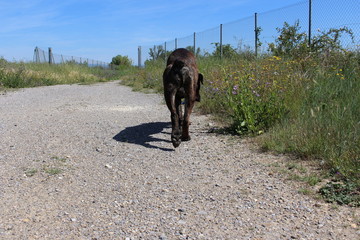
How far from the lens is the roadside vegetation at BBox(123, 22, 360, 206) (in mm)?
3576

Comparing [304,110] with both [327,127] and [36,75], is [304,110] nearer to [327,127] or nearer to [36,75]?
[327,127]

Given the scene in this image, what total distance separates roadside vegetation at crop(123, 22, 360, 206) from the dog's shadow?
118 cm

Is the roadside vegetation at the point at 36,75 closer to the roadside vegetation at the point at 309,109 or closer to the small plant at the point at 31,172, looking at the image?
the roadside vegetation at the point at 309,109

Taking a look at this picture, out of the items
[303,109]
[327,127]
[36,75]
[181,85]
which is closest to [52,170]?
[181,85]

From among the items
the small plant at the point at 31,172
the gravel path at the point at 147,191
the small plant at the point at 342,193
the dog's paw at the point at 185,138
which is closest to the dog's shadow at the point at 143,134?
the gravel path at the point at 147,191

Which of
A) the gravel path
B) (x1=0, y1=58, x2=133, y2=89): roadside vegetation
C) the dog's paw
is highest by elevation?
(x1=0, y1=58, x2=133, y2=89): roadside vegetation

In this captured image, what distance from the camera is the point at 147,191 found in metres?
3.34

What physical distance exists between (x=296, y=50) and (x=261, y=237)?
6.87 meters

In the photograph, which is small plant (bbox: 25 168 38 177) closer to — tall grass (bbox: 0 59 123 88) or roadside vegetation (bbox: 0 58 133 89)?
roadside vegetation (bbox: 0 58 133 89)

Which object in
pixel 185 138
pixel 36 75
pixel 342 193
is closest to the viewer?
pixel 342 193

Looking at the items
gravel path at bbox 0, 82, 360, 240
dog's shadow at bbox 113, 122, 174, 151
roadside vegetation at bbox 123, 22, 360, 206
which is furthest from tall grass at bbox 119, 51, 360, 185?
dog's shadow at bbox 113, 122, 174, 151

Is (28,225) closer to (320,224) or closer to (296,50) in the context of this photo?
(320,224)

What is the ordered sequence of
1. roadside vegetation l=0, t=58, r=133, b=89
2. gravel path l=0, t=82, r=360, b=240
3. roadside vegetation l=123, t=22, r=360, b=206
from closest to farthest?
1. gravel path l=0, t=82, r=360, b=240
2. roadside vegetation l=123, t=22, r=360, b=206
3. roadside vegetation l=0, t=58, r=133, b=89

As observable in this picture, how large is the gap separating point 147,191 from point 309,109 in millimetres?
2979
